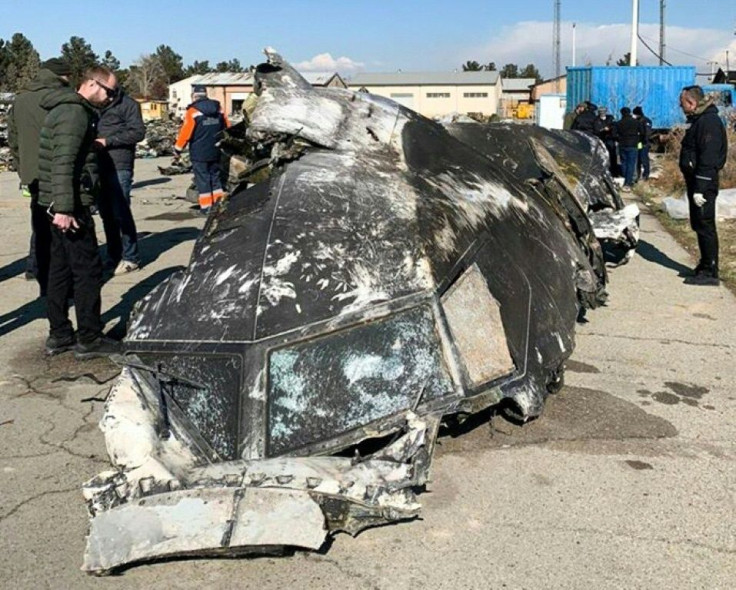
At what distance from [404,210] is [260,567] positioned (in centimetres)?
199

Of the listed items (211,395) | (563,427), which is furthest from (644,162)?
(211,395)

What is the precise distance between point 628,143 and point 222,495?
47.4ft

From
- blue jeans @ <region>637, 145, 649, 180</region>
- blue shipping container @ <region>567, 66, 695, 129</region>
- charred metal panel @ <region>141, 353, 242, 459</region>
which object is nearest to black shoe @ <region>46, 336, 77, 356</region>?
charred metal panel @ <region>141, 353, 242, 459</region>

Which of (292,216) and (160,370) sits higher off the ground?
(292,216)

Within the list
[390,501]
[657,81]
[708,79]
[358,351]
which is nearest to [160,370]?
[358,351]

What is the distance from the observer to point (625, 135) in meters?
15.2

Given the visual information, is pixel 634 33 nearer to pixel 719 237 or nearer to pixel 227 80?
pixel 719 237

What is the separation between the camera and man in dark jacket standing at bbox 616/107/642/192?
1514cm

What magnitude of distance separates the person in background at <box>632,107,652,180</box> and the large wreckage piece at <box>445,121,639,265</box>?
8.83 metres

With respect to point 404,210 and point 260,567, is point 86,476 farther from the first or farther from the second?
point 404,210

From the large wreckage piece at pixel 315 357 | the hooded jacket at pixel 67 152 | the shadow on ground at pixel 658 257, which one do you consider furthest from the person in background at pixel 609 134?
the hooded jacket at pixel 67 152

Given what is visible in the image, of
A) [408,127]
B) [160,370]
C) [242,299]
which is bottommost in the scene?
[160,370]

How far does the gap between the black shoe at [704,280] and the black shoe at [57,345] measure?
18.9 ft

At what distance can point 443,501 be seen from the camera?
340cm
